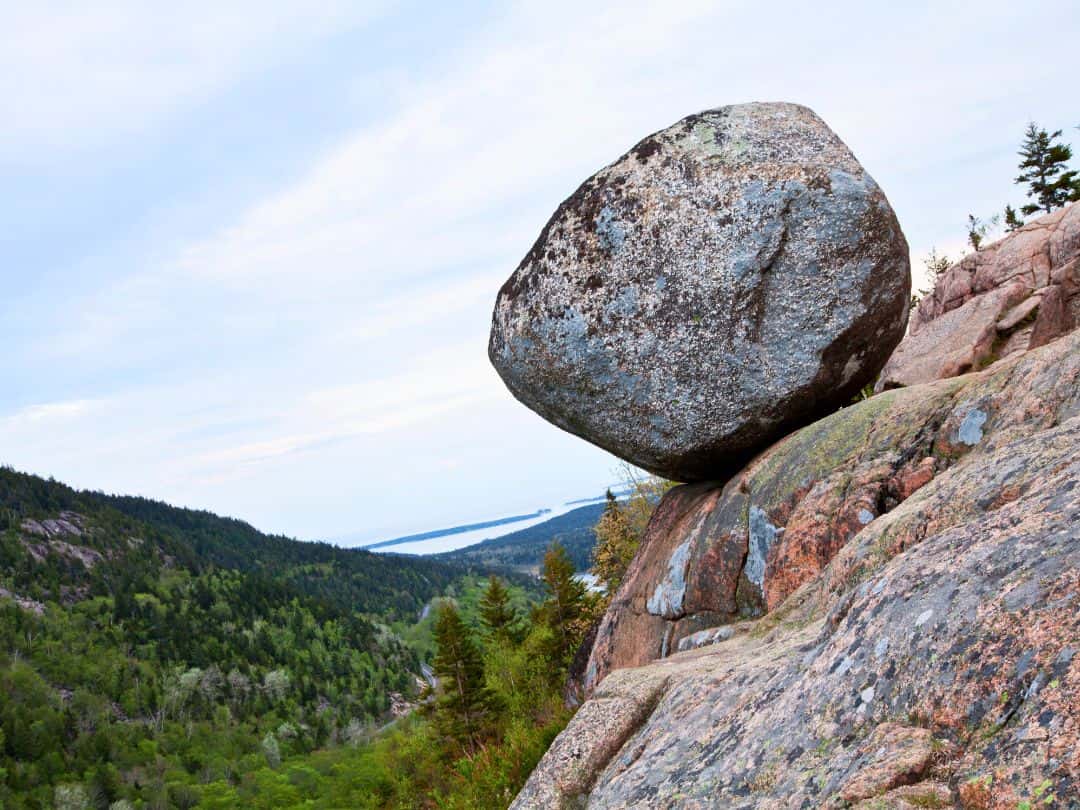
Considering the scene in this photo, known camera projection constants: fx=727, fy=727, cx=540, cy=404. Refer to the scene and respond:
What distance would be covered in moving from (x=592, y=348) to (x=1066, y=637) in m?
10.8

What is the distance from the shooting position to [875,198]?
43.7 feet

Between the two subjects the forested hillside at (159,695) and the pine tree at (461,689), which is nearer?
the pine tree at (461,689)

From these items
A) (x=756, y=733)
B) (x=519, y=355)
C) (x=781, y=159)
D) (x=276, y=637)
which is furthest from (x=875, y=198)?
(x=276, y=637)

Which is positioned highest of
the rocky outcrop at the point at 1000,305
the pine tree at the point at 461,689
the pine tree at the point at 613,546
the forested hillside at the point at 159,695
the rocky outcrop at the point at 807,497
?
the rocky outcrop at the point at 1000,305

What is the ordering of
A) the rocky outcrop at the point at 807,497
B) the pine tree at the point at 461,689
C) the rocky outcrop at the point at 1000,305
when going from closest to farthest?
1. the rocky outcrop at the point at 807,497
2. the rocky outcrop at the point at 1000,305
3. the pine tree at the point at 461,689

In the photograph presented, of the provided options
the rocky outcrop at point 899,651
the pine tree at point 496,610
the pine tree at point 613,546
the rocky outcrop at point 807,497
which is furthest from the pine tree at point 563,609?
the rocky outcrop at point 899,651

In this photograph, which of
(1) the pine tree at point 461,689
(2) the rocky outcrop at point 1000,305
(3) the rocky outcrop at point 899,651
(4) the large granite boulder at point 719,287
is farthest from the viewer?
(1) the pine tree at point 461,689

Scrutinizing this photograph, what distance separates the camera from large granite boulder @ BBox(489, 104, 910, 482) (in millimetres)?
13172

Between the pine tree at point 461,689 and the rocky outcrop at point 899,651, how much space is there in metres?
20.7

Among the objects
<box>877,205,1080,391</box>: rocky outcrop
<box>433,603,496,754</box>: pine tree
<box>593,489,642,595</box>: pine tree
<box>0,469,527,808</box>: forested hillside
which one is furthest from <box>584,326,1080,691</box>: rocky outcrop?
<box>0,469,527,808</box>: forested hillside

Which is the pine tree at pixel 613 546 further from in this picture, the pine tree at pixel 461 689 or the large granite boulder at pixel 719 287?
the large granite boulder at pixel 719 287

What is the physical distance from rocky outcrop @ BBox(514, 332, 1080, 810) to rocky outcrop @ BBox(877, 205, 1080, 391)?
16.3ft

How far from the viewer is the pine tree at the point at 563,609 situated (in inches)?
1199

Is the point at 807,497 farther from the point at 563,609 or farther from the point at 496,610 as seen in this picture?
the point at 496,610
